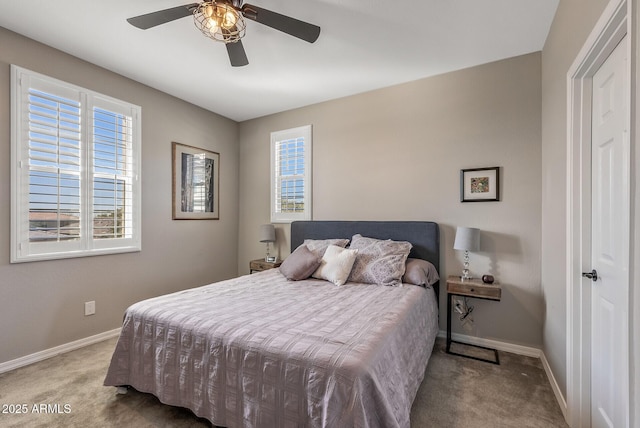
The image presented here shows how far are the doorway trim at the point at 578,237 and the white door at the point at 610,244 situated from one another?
0.03m

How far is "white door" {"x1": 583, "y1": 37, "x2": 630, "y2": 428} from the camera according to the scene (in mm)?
1286

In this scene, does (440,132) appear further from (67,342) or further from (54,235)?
(67,342)

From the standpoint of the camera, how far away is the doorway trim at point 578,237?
5.39 ft

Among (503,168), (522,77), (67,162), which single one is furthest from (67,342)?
A: (522,77)

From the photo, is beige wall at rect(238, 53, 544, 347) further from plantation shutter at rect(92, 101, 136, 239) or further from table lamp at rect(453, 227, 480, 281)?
plantation shutter at rect(92, 101, 136, 239)

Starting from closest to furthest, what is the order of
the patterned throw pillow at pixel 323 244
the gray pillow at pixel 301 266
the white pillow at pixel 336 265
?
the white pillow at pixel 336 265
the gray pillow at pixel 301 266
the patterned throw pillow at pixel 323 244

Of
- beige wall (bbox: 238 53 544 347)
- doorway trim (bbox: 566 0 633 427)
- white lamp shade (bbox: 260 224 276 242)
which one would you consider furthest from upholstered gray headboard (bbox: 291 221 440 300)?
doorway trim (bbox: 566 0 633 427)

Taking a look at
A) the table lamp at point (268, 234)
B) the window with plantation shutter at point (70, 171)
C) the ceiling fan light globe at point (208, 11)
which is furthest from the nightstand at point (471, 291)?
the window with plantation shutter at point (70, 171)

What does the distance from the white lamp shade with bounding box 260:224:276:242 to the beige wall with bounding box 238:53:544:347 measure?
66 cm

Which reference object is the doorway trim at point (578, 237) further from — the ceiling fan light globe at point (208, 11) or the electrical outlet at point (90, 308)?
the electrical outlet at point (90, 308)

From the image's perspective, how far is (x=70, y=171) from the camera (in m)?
2.63

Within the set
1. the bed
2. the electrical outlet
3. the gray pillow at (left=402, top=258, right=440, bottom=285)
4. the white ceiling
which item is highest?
the white ceiling

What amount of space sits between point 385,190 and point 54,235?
3.32 m

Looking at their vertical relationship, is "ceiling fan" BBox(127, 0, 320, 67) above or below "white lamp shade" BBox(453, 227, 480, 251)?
above
